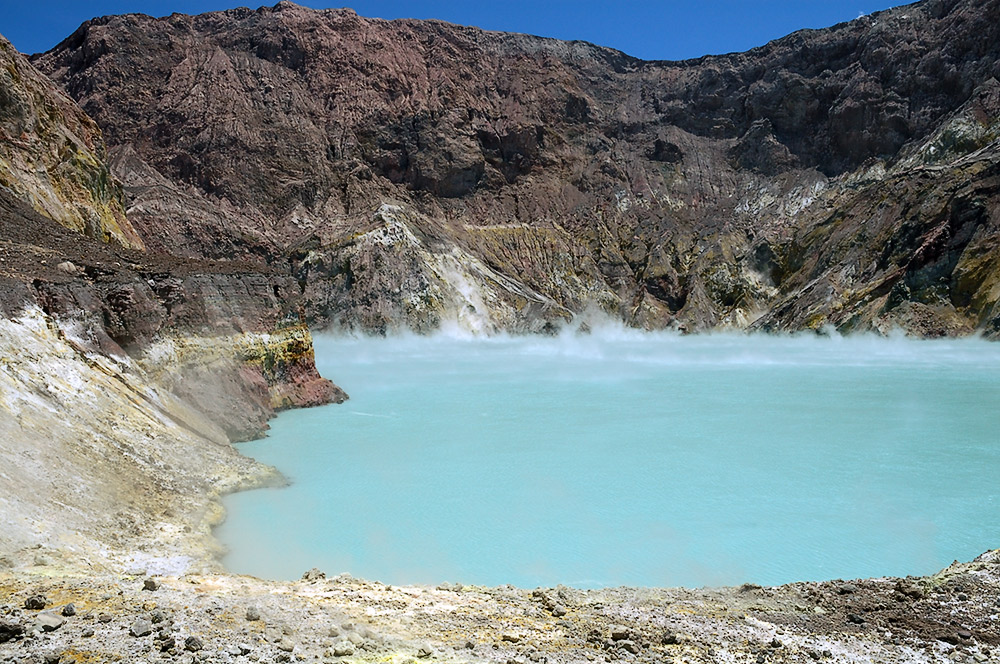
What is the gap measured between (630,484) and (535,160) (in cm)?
5820

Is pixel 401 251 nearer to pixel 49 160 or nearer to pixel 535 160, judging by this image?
pixel 535 160

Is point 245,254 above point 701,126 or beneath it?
beneath

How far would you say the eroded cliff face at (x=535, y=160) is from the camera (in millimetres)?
51250

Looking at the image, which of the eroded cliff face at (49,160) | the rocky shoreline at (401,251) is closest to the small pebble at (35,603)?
the rocky shoreline at (401,251)

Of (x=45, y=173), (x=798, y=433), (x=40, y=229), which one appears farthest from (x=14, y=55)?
(x=798, y=433)

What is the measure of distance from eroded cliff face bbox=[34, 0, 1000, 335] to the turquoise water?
90.8 ft

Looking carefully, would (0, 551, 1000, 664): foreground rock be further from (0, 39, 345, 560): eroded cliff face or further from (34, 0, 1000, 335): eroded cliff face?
(34, 0, 1000, 335): eroded cliff face

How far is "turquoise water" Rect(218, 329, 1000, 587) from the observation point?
793cm

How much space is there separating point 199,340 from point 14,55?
51.0 ft

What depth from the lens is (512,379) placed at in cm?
2712

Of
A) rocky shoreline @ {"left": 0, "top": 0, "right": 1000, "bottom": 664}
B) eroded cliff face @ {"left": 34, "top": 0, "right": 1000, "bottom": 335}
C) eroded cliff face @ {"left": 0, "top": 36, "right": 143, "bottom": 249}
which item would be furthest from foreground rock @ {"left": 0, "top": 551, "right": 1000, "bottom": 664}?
eroded cliff face @ {"left": 34, "top": 0, "right": 1000, "bottom": 335}

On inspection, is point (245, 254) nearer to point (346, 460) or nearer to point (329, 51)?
point (329, 51)

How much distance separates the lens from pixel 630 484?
36.5 feet

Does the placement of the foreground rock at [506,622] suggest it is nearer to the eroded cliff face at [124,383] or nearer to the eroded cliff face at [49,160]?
the eroded cliff face at [124,383]
